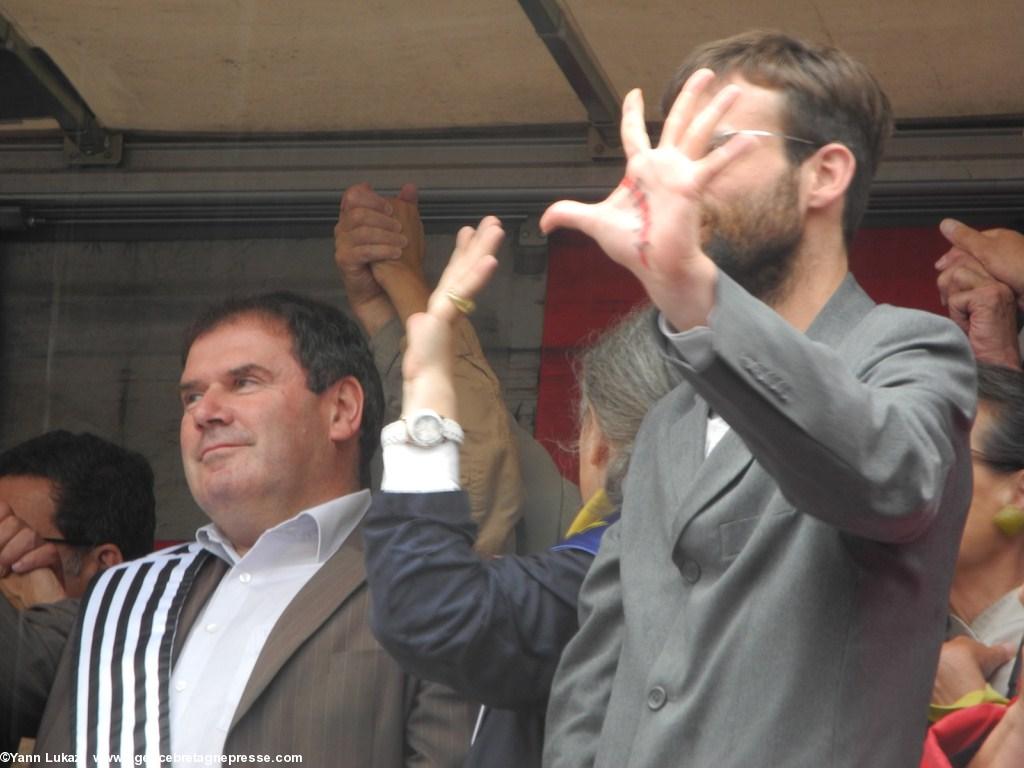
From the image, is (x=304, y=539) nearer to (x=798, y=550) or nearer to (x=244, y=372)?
(x=244, y=372)

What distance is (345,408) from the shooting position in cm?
312

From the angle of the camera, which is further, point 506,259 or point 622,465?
point 506,259

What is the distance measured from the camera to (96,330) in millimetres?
3508

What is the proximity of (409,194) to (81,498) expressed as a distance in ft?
2.92

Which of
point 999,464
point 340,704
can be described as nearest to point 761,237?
point 999,464

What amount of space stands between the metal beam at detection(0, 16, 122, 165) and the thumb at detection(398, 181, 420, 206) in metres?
0.55

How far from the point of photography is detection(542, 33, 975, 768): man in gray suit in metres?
1.60

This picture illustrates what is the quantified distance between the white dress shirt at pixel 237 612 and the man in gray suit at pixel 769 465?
80 centimetres

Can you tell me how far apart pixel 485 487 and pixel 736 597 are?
1.23m

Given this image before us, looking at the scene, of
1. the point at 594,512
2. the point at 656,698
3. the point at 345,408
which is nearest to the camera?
the point at 656,698

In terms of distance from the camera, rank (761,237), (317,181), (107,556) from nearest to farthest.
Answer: (761,237) < (317,181) < (107,556)

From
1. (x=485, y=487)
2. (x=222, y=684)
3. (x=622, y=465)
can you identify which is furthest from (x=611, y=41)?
(x=222, y=684)

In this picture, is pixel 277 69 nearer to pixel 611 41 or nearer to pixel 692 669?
pixel 611 41

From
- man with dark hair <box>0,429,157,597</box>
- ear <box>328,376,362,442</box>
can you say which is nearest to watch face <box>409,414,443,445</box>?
ear <box>328,376,362,442</box>
